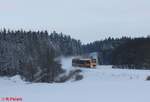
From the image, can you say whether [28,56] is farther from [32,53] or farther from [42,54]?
[42,54]

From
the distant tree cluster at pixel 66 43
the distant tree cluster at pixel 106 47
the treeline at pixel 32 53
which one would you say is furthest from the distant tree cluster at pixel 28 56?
the distant tree cluster at pixel 106 47

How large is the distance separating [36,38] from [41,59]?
4418 cm

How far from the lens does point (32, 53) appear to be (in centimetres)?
10462

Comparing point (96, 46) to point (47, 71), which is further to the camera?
point (96, 46)

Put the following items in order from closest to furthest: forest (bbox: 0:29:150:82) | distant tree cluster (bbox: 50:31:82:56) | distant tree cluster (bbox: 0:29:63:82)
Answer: distant tree cluster (bbox: 0:29:63:82) → forest (bbox: 0:29:150:82) → distant tree cluster (bbox: 50:31:82:56)

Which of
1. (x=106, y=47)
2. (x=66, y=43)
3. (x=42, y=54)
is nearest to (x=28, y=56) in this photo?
(x=42, y=54)

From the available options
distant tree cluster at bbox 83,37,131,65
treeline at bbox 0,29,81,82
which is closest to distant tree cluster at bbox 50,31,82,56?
treeline at bbox 0,29,81,82

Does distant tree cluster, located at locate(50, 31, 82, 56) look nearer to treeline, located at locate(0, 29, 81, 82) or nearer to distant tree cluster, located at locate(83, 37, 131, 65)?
treeline, located at locate(0, 29, 81, 82)

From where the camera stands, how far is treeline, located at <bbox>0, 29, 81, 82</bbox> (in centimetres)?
7548

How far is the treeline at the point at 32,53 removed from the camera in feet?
248

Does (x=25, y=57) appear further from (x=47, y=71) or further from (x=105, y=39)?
(x=105, y=39)

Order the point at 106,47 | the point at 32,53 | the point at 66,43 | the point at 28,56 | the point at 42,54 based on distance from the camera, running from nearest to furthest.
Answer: the point at 42,54 < the point at 32,53 < the point at 28,56 < the point at 66,43 < the point at 106,47

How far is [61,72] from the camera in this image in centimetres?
7588

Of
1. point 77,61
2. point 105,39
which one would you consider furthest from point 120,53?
point 105,39
